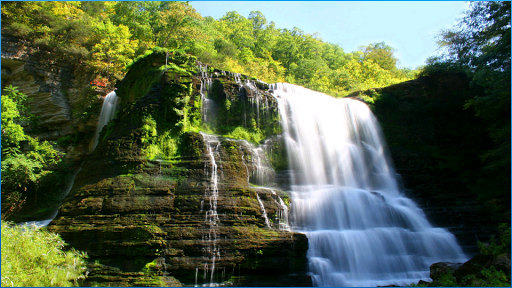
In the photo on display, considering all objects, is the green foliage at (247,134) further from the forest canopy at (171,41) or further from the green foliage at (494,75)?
the forest canopy at (171,41)

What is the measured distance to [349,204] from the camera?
14.0 m

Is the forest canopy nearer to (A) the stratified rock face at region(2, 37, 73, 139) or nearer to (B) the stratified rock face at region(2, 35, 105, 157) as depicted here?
(B) the stratified rock face at region(2, 35, 105, 157)

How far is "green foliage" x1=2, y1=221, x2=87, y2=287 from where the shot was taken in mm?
8258

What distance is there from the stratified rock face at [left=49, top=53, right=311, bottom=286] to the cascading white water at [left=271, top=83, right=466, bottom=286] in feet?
4.67

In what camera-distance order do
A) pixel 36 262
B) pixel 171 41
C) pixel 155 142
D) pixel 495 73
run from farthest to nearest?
pixel 171 41 < pixel 155 142 < pixel 495 73 < pixel 36 262

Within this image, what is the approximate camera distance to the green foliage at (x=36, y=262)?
826 centimetres

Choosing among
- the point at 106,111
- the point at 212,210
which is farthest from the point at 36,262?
the point at 106,111

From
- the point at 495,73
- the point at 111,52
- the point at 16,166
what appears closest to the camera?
the point at 495,73

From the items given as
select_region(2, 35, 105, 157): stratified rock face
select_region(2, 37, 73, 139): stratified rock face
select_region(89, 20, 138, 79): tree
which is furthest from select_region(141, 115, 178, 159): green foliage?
select_region(89, 20, 138, 79): tree

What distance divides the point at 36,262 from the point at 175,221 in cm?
421

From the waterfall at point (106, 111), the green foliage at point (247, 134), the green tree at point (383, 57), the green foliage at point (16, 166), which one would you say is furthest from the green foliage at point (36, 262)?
the green tree at point (383, 57)

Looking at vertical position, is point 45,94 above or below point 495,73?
above

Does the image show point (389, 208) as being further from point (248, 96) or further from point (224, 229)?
point (248, 96)

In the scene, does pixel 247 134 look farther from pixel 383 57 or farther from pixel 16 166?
pixel 383 57
